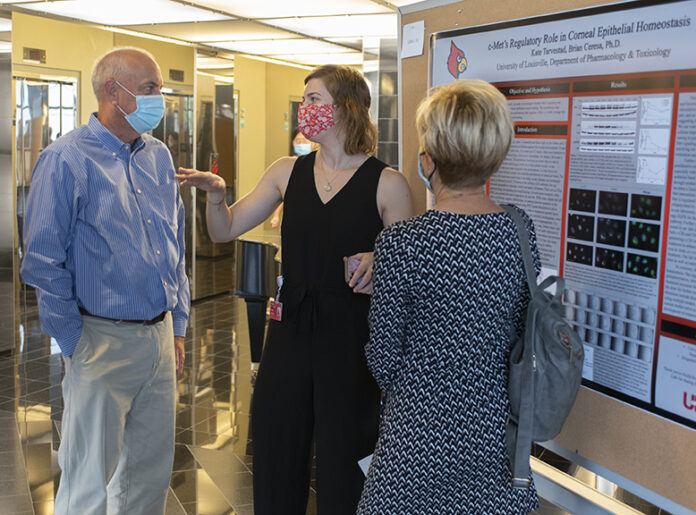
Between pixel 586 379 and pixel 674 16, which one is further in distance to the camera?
pixel 586 379

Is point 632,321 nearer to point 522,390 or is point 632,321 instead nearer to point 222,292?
point 522,390

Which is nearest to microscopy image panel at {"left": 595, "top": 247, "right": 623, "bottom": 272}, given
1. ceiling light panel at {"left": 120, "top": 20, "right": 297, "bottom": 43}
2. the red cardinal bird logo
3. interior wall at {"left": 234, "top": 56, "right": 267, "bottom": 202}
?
the red cardinal bird logo

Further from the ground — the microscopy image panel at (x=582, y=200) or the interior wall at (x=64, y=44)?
the interior wall at (x=64, y=44)

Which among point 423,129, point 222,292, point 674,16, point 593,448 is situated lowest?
point 222,292

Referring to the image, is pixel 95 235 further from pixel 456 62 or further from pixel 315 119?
pixel 456 62

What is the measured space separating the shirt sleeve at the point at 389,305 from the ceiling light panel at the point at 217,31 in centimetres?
589

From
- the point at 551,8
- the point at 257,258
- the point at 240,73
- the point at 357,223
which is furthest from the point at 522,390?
the point at 240,73

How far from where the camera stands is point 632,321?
5.80 ft

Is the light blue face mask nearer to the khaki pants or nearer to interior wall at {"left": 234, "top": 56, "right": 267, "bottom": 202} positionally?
the khaki pants

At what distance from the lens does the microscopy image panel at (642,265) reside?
1.70 metres

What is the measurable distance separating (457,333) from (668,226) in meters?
0.52

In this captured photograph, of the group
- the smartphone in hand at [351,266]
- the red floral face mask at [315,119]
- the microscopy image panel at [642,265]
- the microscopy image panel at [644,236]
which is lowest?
the smartphone in hand at [351,266]

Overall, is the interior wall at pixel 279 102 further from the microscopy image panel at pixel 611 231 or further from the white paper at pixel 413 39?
the microscopy image panel at pixel 611 231

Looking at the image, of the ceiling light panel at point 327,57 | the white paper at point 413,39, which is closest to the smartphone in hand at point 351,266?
the white paper at point 413,39
